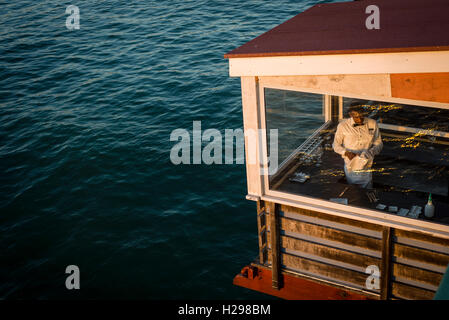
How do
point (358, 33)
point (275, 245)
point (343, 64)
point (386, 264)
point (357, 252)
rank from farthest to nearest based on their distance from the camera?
1. point (275, 245)
2. point (357, 252)
3. point (386, 264)
4. point (358, 33)
5. point (343, 64)

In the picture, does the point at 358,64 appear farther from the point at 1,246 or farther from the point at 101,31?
the point at 101,31

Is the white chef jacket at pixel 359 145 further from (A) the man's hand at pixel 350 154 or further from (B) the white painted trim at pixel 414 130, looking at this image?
(B) the white painted trim at pixel 414 130

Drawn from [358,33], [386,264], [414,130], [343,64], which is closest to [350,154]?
[386,264]

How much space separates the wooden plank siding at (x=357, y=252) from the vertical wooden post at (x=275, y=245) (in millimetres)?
35

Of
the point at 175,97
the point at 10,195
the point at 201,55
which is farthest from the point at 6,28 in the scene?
the point at 10,195

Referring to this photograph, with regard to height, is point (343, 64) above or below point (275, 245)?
above

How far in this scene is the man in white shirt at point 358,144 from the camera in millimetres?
7805

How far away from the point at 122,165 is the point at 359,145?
9.60m

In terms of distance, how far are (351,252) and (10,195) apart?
1125 cm

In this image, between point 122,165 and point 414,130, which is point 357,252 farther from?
point 122,165

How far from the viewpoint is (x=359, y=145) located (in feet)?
26.0

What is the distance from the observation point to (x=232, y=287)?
34.4 ft

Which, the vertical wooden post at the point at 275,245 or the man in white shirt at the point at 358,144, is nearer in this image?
the vertical wooden post at the point at 275,245

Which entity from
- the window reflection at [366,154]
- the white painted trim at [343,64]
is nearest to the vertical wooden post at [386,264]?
the window reflection at [366,154]
